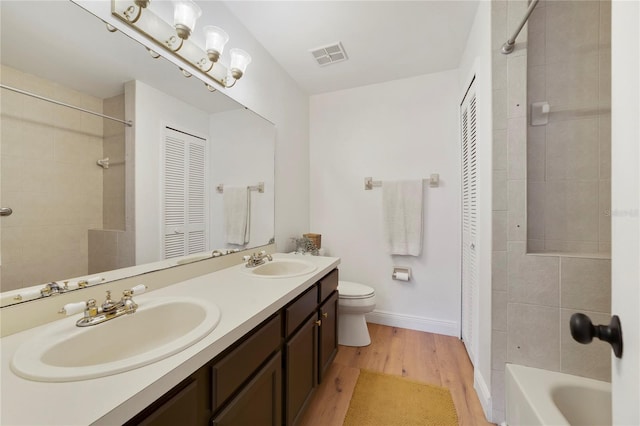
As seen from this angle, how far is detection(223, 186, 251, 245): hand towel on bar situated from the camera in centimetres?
160

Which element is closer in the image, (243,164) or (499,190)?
(499,190)

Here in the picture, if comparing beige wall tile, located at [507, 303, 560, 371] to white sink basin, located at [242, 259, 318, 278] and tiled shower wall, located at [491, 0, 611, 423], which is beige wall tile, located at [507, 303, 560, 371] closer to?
tiled shower wall, located at [491, 0, 611, 423]

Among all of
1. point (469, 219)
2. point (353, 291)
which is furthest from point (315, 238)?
point (469, 219)

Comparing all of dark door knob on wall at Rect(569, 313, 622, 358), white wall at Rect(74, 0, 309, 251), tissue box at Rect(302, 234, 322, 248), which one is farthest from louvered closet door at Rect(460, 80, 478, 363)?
white wall at Rect(74, 0, 309, 251)

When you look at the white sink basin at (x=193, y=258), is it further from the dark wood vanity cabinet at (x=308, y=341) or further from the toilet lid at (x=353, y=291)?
the toilet lid at (x=353, y=291)

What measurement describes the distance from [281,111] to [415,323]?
7.66 ft

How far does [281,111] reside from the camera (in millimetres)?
2268

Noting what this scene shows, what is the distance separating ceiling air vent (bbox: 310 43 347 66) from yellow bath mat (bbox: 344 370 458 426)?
2.45 m

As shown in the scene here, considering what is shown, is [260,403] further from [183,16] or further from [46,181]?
[183,16]

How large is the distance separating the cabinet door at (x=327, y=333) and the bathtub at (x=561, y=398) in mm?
961

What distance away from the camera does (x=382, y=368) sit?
5.96ft

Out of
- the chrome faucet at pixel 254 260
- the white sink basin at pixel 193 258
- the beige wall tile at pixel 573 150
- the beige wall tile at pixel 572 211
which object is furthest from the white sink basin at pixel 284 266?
the beige wall tile at pixel 573 150

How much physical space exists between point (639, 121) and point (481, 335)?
145cm

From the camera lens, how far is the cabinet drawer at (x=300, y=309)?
1122 millimetres
